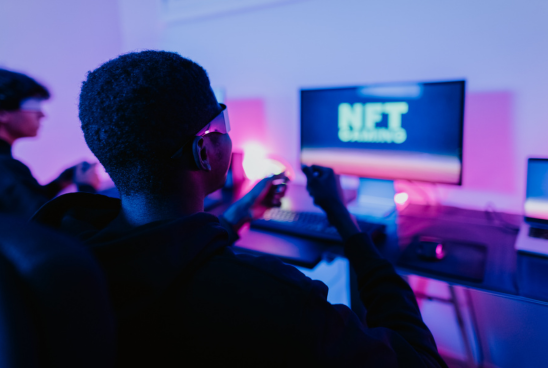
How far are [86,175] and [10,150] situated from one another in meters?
0.30

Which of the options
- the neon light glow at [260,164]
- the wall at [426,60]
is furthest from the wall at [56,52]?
the neon light glow at [260,164]

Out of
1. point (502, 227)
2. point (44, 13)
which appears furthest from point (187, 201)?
point (44, 13)

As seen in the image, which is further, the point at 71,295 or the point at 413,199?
the point at 413,199

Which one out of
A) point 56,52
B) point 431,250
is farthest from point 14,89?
point 431,250

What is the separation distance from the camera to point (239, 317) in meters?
0.51

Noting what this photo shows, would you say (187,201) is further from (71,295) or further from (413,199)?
(413,199)

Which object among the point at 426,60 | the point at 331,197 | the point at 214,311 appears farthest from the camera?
the point at 426,60

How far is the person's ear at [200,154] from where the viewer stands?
0.67m

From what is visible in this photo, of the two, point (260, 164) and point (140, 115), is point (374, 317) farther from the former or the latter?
point (260, 164)

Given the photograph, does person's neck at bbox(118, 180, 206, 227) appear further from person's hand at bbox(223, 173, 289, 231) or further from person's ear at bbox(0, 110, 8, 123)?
person's ear at bbox(0, 110, 8, 123)

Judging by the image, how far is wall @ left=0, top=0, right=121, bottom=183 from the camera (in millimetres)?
1953

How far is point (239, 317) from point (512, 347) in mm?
1656

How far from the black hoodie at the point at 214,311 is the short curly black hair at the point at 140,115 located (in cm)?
13

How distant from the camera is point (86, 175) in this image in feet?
5.33
